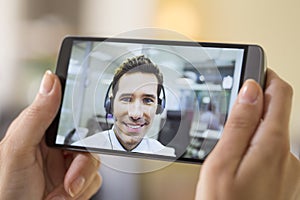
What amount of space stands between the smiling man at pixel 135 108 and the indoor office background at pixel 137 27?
0.43 m

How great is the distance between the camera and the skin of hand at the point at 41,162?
1.61ft

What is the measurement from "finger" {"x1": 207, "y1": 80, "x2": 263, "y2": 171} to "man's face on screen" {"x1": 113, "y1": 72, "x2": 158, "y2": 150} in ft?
0.38

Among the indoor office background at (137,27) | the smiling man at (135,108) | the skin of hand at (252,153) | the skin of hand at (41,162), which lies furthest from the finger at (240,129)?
the indoor office background at (137,27)

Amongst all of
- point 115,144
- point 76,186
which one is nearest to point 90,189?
point 76,186

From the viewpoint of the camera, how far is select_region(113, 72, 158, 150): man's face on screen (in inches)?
18.6

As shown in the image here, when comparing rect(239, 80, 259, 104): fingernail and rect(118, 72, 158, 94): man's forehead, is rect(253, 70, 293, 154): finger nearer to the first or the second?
rect(239, 80, 259, 104): fingernail

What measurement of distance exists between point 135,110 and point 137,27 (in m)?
0.65

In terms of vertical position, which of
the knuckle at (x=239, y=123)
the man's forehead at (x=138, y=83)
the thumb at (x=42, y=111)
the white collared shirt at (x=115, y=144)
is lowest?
the white collared shirt at (x=115, y=144)

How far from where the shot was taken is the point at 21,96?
1183mm

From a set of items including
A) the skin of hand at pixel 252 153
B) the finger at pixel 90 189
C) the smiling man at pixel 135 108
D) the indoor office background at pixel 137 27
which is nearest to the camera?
the skin of hand at pixel 252 153

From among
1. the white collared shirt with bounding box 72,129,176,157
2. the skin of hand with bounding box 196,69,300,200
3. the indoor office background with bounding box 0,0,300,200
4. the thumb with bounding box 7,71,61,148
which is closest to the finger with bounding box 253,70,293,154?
the skin of hand with bounding box 196,69,300,200

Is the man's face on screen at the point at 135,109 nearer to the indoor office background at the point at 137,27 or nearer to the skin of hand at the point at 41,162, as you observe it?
the skin of hand at the point at 41,162

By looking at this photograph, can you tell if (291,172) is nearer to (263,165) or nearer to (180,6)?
(263,165)

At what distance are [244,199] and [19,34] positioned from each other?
38.8 inches
